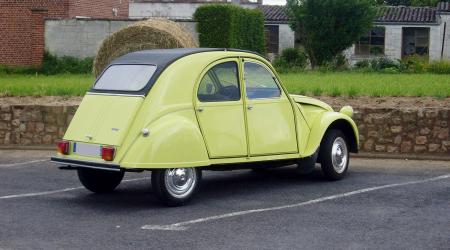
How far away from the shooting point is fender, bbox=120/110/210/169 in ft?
30.6

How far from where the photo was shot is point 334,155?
11.4 m

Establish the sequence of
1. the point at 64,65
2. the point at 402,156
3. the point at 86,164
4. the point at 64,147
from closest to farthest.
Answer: the point at 86,164 → the point at 64,147 → the point at 402,156 → the point at 64,65

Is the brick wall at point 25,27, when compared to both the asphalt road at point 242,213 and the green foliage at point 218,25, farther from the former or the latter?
the asphalt road at point 242,213

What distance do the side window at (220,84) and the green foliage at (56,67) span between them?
66.1 feet

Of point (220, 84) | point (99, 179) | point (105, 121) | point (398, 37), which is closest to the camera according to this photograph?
point (105, 121)

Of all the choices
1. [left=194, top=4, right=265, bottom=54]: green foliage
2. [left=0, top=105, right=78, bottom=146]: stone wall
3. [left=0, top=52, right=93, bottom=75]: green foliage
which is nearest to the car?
[left=0, top=105, right=78, bottom=146]: stone wall

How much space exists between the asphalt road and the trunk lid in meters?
0.74

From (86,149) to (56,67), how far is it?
21.9 meters

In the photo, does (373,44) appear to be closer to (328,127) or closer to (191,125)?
(328,127)

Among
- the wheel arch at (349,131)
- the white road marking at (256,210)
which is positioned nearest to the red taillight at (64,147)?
the white road marking at (256,210)

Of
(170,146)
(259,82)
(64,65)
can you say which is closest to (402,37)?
(64,65)

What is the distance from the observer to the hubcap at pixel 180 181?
9.59 m

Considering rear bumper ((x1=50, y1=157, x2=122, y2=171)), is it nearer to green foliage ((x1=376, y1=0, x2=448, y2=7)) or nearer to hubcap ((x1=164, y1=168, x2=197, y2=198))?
hubcap ((x1=164, y1=168, x2=197, y2=198))

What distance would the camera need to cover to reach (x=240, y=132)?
1029cm
